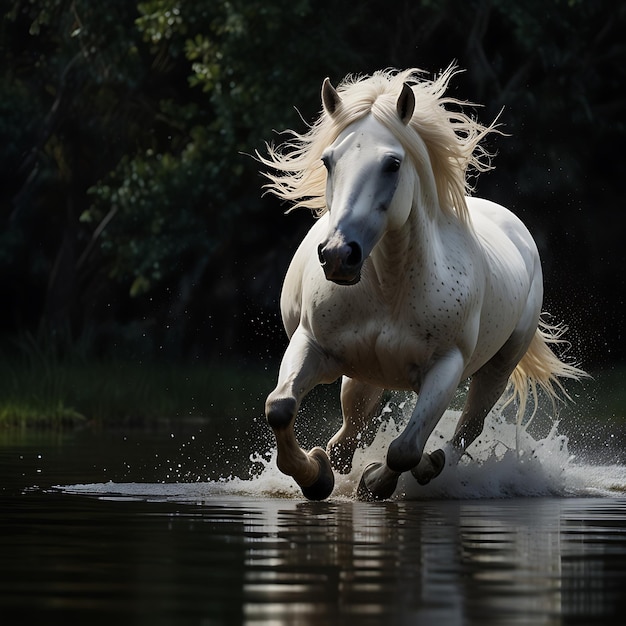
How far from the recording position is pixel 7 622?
401 cm

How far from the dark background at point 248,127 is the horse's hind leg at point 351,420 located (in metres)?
8.26

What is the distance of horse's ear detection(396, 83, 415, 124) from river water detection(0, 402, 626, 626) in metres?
1.70

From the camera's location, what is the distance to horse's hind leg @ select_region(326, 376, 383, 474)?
344 inches

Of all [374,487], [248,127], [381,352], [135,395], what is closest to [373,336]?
[381,352]

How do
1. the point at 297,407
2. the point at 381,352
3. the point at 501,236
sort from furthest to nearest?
1. the point at 501,236
2. the point at 381,352
3. the point at 297,407

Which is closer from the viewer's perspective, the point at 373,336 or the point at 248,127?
the point at 373,336

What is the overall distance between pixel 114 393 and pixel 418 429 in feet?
31.9

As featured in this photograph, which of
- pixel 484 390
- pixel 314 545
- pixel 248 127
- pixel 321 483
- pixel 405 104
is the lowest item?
pixel 314 545

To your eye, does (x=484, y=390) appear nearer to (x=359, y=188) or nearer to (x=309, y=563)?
(x=359, y=188)

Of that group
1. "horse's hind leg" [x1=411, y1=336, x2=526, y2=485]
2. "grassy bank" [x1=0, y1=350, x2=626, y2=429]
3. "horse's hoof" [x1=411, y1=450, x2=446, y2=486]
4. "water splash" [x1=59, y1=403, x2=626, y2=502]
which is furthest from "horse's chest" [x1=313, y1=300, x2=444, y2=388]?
"grassy bank" [x1=0, y1=350, x2=626, y2=429]

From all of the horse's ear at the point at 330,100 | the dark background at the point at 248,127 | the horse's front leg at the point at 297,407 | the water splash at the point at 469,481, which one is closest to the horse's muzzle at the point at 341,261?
the horse's front leg at the point at 297,407

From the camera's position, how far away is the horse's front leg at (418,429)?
739 centimetres

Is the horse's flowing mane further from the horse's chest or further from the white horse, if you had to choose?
the horse's chest

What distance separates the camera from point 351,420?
29.1 feet
